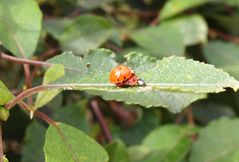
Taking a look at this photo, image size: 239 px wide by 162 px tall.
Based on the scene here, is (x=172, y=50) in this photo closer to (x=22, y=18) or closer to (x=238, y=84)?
(x=22, y=18)

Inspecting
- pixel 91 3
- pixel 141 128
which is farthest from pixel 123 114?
pixel 91 3

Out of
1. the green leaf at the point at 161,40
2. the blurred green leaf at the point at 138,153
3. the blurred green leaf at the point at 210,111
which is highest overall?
the green leaf at the point at 161,40

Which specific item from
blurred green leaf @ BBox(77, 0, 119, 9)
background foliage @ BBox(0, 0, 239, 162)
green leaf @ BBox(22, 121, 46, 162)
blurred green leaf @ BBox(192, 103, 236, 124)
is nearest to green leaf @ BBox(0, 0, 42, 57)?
background foliage @ BBox(0, 0, 239, 162)

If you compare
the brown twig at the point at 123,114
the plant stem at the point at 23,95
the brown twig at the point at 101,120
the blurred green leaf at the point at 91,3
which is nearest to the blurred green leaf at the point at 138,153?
the brown twig at the point at 101,120

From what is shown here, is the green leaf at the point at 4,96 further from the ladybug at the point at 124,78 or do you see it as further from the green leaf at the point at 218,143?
the green leaf at the point at 218,143

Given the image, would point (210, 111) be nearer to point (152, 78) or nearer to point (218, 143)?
point (218, 143)

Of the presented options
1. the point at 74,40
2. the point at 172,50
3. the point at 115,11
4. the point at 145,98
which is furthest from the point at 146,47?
the point at 145,98
